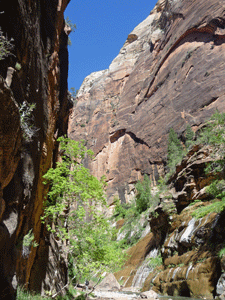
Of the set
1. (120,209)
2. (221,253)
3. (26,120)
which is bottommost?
(221,253)

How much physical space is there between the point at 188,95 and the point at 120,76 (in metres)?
36.0

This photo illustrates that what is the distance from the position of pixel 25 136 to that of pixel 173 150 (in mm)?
37979

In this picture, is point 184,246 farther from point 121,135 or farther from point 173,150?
point 121,135

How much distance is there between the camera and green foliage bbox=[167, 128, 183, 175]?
4190 centimetres

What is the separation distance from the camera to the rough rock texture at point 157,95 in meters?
45.6

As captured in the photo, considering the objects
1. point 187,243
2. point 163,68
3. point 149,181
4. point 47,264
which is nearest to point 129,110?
point 163,68

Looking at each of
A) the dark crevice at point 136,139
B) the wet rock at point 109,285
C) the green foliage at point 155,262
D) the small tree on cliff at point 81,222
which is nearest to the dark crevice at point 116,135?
the dark crevice at point 136,139

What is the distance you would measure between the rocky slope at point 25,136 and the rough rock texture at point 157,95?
34.3 meters

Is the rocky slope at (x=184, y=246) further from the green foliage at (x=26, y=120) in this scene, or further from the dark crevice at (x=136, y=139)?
the dark crevice at (x=136, y=139)

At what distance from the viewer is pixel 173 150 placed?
43.6m

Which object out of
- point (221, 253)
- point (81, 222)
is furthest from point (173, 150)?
point (81, 222)

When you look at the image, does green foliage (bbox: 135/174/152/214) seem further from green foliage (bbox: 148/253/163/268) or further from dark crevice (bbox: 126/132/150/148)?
green foliage (bbox: 148/253/163/268)

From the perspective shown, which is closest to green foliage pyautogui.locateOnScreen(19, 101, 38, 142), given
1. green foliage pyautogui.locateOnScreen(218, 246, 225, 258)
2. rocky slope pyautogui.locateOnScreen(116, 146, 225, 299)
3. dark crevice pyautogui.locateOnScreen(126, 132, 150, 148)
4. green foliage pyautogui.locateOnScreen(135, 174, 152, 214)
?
rocky slope pyautogui.locateOnScreen(116, 146, 225, 299)

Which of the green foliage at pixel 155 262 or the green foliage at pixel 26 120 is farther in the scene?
the green foliage at pixel 155 262
